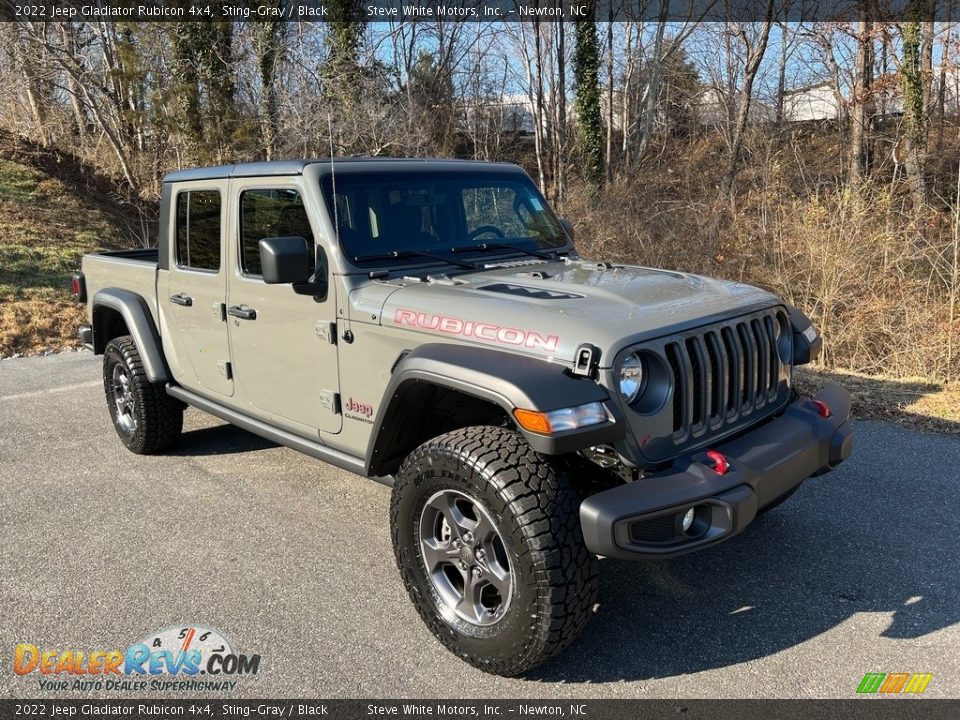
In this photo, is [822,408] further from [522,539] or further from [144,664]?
[144,664]

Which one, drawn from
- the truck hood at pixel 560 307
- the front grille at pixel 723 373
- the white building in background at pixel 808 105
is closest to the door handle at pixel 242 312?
the truck hood at pixel 560 307

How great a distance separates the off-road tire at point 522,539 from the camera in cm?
259

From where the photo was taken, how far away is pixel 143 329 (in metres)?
5.05

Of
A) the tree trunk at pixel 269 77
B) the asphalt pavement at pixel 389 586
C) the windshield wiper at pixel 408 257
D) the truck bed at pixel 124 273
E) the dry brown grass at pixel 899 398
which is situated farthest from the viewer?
the tree trunk at pixel 269 77

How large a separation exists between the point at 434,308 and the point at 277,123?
16.5 metres

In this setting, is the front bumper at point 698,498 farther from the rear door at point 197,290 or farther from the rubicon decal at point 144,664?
the rear door at point 197,290

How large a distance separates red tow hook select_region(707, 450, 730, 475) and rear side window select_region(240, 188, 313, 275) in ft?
7.06

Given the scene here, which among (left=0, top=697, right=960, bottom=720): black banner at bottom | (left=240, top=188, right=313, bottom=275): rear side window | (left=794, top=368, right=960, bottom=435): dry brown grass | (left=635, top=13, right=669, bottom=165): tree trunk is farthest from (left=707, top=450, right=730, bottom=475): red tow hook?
(left=635, top=13, right=669, bottom=165): tree trunk

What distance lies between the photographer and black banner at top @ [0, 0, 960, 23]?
49.2 feet

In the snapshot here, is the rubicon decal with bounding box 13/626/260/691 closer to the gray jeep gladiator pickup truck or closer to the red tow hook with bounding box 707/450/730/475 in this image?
the gray jeep gladiator pickup truck

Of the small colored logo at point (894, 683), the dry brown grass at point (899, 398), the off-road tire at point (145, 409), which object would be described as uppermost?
the off-road tire at point (145, 409)

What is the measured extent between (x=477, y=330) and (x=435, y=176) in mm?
1419

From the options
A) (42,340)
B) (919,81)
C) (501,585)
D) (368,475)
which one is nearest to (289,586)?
(368,475)

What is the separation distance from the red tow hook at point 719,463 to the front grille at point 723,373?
0.17 metres
